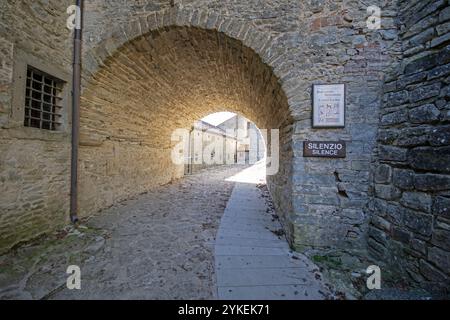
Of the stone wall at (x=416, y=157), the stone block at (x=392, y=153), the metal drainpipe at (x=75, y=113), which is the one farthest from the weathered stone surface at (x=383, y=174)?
the metal drainpipe at (x=75, y=113)

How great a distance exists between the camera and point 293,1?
3.18m

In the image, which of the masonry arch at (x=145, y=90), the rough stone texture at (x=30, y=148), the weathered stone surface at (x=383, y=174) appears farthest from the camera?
the masonry arch at (x=145, y=90)

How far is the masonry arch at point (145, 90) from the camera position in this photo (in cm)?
368

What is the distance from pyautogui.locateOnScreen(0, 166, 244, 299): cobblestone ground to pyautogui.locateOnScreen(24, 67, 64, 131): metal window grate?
1953 millimetres

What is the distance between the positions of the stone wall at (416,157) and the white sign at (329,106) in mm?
A: 538

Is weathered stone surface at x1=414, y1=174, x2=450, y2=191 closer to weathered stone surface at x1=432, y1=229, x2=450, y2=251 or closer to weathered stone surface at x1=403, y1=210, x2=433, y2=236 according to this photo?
weathered stone surface at x1=403, y1=210, x2=433, y2=236

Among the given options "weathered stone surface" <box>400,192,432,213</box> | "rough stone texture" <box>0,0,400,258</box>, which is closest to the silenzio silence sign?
"rough stone texture" <box>0,0,400,258</box>

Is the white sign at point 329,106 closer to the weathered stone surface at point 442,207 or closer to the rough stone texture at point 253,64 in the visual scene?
the rough stone texture at point 253,64

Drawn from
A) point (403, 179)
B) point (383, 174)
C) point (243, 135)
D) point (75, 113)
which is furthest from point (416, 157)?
point (243, 135)

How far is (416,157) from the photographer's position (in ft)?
7.48

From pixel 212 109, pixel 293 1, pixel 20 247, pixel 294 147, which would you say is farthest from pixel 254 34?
pixel 212 109

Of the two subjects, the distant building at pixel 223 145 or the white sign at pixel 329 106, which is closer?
the white sign at pixel 329 106

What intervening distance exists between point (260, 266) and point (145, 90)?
489 cm

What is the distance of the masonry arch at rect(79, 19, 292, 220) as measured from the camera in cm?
368
